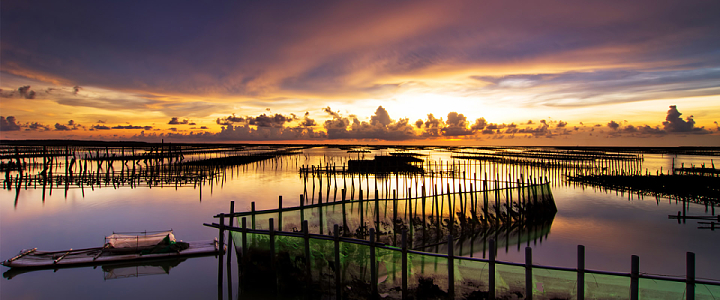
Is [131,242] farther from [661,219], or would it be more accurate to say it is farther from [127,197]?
[661,219]

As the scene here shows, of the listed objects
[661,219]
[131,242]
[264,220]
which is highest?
[264,220]

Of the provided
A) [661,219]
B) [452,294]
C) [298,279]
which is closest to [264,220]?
[298,279]

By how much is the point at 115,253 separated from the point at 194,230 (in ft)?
15.7

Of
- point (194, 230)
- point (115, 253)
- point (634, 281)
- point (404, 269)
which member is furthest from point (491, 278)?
point (194, 230)

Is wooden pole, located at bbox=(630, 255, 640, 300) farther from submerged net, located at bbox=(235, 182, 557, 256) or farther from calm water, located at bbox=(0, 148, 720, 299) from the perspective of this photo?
submerged net, located at bbox=(235, 182, 557, 256)

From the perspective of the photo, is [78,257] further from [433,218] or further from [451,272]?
[433,218]

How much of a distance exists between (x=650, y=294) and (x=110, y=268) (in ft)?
43.5

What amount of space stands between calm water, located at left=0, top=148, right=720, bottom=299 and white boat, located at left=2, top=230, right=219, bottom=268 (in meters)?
0.28

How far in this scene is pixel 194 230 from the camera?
588 inches

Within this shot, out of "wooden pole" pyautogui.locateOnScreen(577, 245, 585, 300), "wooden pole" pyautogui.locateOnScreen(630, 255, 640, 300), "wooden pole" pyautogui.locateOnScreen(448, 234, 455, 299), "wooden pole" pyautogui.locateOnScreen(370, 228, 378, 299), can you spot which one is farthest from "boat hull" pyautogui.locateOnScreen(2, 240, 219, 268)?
"wooden pole" pyautogui.locateOnScreen(630, 255, 640, 300)

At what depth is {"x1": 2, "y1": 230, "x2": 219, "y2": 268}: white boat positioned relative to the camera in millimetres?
9594

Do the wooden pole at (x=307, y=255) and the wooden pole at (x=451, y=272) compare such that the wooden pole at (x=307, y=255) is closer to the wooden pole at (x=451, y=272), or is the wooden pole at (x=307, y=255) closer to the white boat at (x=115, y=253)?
the wooden pole at (x=451, y=272)

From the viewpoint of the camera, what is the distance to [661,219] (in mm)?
17016

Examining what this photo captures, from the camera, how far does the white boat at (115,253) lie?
959cm
